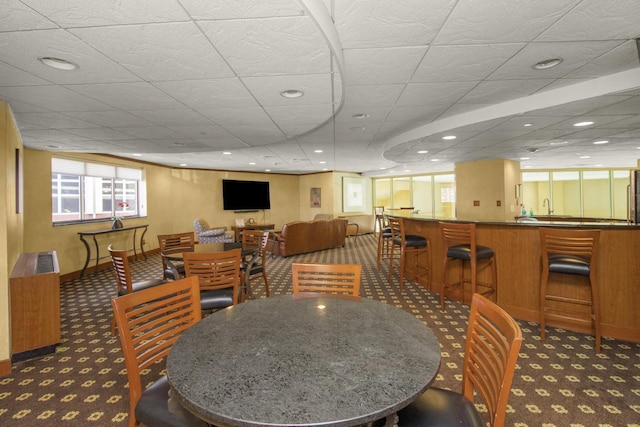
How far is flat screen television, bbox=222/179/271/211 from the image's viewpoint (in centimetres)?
1052

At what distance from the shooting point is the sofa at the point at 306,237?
7398mm

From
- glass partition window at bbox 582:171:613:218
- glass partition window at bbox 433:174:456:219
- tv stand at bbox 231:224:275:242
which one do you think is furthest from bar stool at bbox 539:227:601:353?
glass partition window at bbox 582:171:613:218

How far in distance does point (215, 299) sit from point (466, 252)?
8.97 ft

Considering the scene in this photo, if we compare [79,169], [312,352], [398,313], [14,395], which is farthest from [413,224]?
[79,169]

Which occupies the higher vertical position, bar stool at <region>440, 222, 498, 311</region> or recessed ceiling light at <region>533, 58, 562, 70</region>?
recessed ceiling light at <region>533, 58, 562, 70</region>

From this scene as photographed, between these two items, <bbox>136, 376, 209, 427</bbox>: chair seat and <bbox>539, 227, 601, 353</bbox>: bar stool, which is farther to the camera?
<bbox>539, 227, 601, 353</bbox>: bar stool

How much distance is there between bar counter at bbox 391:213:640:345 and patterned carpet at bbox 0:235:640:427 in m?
0.19

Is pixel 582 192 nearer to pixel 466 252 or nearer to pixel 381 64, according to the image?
pixel 466 252

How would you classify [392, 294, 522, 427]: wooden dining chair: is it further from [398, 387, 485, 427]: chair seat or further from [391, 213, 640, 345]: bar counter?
[391, 213, 640, 345]: bar counter

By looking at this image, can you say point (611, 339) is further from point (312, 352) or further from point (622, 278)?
point (312, 352)

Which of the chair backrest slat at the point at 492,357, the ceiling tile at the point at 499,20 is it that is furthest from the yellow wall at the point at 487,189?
the chair backrest slat at the point at 492,357

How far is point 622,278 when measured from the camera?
294cm

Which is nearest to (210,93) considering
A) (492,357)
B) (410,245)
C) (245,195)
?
(492,357)

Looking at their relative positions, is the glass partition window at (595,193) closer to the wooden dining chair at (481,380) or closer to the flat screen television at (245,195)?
the flat screen television at (245,195)
